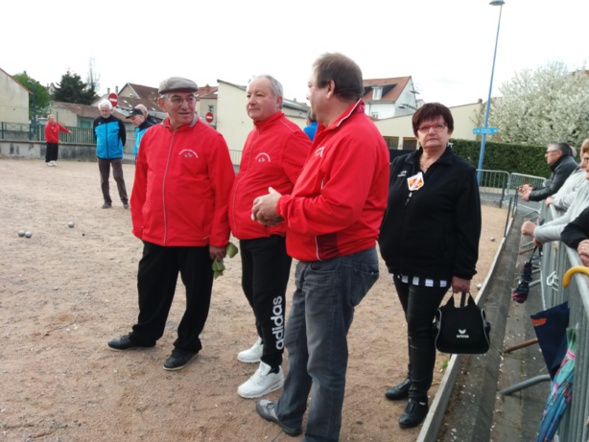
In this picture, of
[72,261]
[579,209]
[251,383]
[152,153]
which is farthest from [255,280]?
[72,261]

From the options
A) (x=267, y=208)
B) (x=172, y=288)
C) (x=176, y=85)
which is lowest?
(x=172, y=288)

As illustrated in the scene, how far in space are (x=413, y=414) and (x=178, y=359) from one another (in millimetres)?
1737

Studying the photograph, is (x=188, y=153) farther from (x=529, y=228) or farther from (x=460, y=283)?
(x=529, y=228)

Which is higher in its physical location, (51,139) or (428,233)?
(51,139)

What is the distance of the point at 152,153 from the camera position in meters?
3.53

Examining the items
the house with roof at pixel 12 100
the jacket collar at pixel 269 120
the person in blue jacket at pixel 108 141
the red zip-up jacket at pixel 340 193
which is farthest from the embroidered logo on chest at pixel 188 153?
the house with roof at pixel 12 100

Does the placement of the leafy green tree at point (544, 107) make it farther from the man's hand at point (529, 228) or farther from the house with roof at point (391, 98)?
the man's hand at point (529, 228)

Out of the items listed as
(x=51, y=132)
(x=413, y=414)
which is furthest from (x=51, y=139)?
(x=413, y=414)

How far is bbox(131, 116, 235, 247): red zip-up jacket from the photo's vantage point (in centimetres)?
342

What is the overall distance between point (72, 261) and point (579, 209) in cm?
561

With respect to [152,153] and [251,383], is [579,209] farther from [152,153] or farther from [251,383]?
[152,153]

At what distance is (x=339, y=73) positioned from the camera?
224 centimetres

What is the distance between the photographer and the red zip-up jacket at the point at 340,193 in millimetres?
2143

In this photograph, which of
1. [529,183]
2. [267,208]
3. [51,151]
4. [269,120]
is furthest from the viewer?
[51,151]
